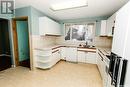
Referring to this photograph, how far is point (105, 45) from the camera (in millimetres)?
4023

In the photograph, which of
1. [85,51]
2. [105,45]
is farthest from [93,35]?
[85,51]

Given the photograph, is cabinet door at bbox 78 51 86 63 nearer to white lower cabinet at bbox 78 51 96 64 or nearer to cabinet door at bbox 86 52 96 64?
white lower cabinet at bbox 78 51 96 64

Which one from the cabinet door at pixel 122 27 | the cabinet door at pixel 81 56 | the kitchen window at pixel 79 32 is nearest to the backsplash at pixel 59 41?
the kitchen window at pixel 79 32

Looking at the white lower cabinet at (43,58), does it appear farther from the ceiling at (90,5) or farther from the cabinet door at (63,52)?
the ceiling at (90,5)

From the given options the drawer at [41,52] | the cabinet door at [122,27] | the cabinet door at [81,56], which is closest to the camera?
the cabinet door at [122,27]

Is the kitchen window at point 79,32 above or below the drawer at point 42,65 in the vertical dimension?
above

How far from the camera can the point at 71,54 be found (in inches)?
161

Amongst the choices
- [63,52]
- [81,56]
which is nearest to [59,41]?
[63,52]

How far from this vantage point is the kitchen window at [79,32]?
171 inches

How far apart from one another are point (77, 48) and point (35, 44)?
6.35 ft

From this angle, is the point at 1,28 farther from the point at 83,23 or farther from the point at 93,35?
the point at 93,35

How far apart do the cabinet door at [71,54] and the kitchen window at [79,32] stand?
0.82 m

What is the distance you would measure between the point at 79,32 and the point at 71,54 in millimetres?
1321

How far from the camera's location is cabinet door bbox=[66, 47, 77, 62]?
4.03 meters
